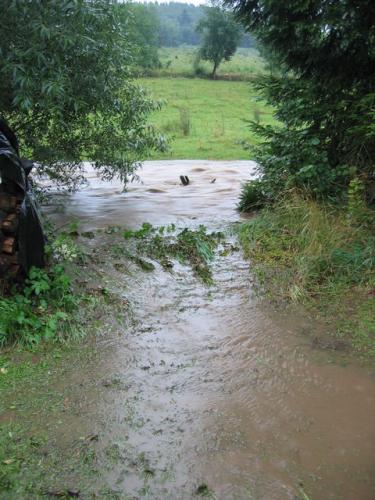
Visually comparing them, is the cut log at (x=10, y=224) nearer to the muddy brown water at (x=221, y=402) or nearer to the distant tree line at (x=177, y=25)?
the muddy brown water at (x=221, y=402)

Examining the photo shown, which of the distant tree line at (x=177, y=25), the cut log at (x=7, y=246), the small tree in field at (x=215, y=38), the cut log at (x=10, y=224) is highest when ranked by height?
the distant tree line at (x=177, y=25)

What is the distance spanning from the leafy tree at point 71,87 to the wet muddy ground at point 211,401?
2.36 meters

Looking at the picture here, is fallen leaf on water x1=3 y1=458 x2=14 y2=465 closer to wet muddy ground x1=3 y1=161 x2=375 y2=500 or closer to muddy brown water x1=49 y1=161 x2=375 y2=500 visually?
wet muddy ground x1=3 y1=161 x2=375 y2=500

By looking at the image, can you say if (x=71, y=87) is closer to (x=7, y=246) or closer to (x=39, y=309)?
(x=7, y=246)

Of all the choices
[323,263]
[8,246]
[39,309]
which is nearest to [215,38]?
[323,263]

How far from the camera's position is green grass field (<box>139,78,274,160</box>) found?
1847 cm

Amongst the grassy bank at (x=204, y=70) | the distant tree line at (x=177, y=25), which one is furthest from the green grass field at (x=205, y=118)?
the distant tree line at (x=177, y=25)

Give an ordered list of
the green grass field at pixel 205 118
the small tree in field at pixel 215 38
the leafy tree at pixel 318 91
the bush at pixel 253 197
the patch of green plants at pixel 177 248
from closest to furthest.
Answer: the leafy tree at pixel 318 91
the patch of green plants at pixel 177 248
the bush at pixel 253 197
the green grass field at pixel 205 118
the small tree in field at pixel 215 38

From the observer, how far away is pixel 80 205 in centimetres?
1006

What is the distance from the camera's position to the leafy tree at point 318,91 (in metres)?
6.00

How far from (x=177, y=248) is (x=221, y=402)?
10.9 feet

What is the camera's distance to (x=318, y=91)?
24.1 ft

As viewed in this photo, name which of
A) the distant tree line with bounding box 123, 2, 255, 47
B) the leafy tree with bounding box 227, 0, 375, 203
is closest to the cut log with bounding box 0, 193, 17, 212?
the leafy tree with bounding box 227, 0, 375, 203

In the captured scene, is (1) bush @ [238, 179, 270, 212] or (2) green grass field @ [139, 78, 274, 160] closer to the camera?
(1) bush @ [238, 179, 270, 212]
